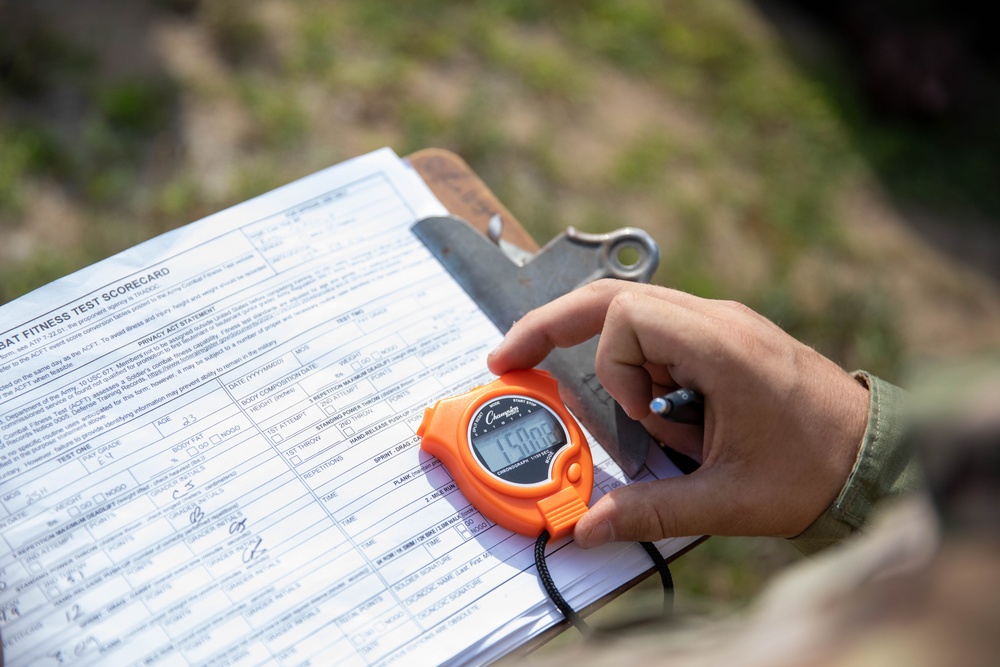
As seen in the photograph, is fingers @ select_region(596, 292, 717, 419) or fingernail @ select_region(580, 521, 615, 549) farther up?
fingers @ select_region(596, 292, 717, 419)

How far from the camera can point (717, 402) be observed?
938 millimetres

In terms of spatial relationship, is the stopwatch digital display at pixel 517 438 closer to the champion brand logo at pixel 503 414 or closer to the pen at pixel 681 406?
the champion brand logo at pixel 503 414

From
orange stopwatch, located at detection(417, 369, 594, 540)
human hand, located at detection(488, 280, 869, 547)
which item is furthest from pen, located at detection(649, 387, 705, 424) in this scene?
orange stopwatch, located at detection(417, 369, 594, 540)

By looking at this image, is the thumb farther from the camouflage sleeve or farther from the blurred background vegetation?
the blurred background vegetation

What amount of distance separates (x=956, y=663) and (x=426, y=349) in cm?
77

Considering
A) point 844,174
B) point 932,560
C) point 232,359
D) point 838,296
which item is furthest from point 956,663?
point 844,174

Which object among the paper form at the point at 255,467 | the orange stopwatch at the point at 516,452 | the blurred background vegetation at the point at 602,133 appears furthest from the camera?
the blurred background vegetation at the point at 602,133

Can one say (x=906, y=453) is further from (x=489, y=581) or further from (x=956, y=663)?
(x=956, y=663)

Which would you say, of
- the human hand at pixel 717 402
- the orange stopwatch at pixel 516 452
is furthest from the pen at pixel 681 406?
the orange stopwatch at pixel 516 452

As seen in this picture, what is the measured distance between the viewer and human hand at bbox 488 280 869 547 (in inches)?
36.5

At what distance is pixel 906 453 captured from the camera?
0.99 metres

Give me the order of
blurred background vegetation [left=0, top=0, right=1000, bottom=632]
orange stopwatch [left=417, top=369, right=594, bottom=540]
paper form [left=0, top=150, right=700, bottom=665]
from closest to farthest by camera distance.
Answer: paper form [left=0, top=150, right=700, bottom=665]
orange stopwatch [left=417, top=369, right=594, bottom=540]
blurred background vegetation [left=0, top=0, right=1000, bottom=632]

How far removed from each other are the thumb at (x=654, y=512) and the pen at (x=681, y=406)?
0.07 metres

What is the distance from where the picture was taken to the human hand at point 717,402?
0.93 m
